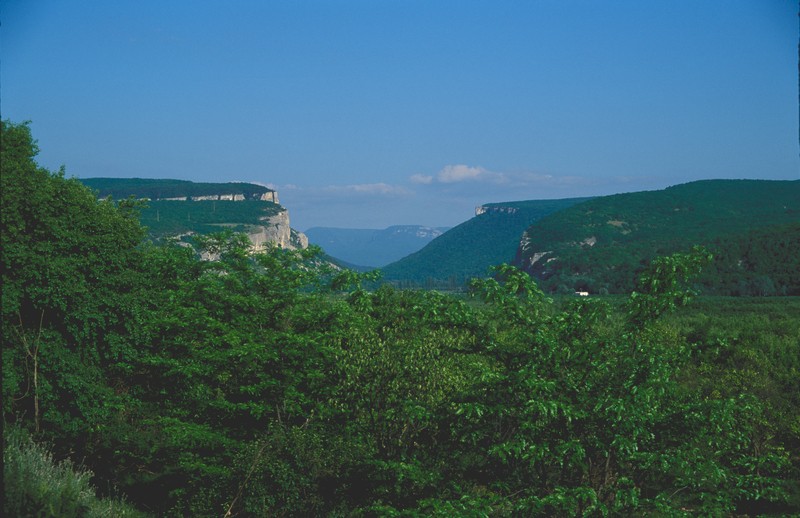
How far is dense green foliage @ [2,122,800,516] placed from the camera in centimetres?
1131

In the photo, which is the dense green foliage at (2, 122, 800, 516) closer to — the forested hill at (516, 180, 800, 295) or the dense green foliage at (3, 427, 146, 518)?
the dense green foliage at (3, 427, 146, 518)

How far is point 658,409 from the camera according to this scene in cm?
1177

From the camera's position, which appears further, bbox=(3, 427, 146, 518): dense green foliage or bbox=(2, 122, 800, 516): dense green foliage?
bbox=(2, 122, 800, 516): dense green foliage

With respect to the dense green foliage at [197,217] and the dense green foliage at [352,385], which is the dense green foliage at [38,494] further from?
the dense green foliage at [197,217]

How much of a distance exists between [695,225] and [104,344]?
133 meters

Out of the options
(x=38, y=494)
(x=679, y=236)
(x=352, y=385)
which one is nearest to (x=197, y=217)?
(x=679, y=236)

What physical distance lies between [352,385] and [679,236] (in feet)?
407

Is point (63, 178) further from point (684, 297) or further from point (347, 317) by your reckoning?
point (684, 297)

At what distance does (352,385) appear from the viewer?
1484 cm

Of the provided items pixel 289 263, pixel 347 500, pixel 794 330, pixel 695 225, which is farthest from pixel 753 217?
pixel 347 500

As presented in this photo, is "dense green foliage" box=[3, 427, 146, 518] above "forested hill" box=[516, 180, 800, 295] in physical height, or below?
below

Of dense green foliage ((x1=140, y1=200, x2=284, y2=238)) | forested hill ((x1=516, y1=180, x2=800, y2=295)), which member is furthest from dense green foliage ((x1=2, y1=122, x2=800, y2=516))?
dense green foliage ((x1=140, y1=200, x2=284, y2=238))

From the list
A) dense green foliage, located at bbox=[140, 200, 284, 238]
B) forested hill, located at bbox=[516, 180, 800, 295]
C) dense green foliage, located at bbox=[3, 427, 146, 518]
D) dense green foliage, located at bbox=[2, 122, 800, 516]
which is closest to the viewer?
dense green foliage, located at bbox=[3, 427, 146, 518]

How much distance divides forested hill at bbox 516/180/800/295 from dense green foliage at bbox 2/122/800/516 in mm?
61407
